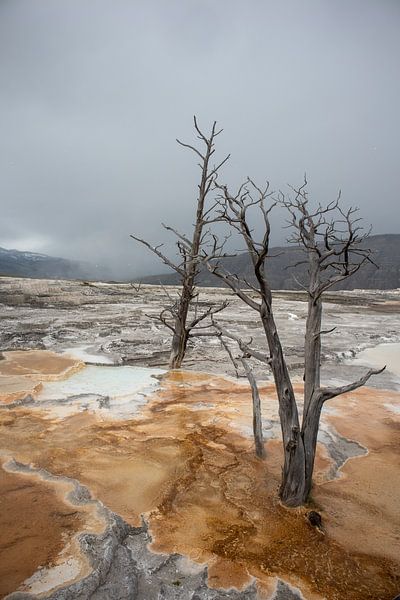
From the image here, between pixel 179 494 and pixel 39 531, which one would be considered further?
pixel 179 494

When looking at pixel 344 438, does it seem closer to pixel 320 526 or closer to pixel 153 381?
pixel 320 526

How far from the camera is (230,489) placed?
4.71 m

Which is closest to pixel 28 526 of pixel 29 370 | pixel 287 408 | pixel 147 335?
pixel 287 408

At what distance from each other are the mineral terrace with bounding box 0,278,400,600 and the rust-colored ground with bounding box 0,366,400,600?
0.02 metres

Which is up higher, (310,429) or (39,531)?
(310,429)

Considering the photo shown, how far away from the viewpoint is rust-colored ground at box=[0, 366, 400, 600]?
3.46m

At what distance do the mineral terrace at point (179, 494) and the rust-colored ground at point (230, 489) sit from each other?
17 mm

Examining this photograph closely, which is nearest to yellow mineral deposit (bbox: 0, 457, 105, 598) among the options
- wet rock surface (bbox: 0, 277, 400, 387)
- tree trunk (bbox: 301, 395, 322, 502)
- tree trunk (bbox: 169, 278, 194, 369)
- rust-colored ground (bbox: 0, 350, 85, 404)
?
tree trunk (bbox: 301, 395, 322, 502)

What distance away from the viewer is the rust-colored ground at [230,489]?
3.46m

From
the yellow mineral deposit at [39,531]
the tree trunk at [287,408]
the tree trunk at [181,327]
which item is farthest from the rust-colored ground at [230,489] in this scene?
the tree trunk at [181,327]

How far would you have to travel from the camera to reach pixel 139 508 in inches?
167

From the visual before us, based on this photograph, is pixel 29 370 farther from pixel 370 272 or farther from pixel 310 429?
pixel 370 272

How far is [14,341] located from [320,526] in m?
12.7

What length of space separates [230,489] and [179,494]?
0.61 meters
